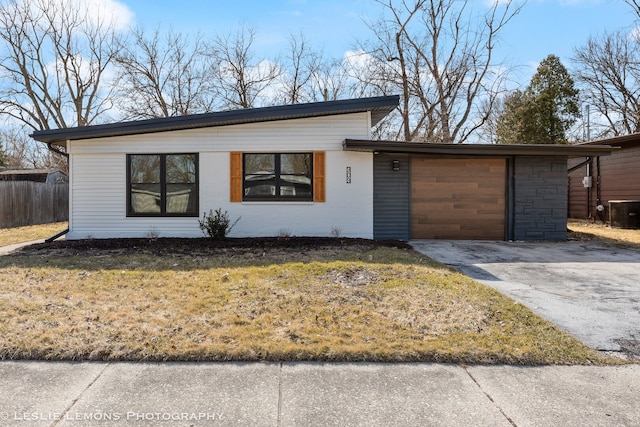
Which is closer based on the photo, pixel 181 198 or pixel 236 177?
pixel 236 177

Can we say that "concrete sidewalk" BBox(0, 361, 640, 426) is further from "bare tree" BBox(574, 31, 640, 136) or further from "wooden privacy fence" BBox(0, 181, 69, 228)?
"bare tree" BBox(574, 31, 640, 136)

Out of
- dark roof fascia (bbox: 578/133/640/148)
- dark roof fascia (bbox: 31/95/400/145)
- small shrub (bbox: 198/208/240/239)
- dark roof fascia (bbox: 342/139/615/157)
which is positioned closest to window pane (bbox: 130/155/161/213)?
dark roof fascia (bbox: 31/95/400/145)

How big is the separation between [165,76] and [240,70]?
4.92 metres

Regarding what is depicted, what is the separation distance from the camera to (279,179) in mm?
9078

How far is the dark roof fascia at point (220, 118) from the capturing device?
8.45 m

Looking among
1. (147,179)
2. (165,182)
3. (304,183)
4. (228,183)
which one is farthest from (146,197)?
(304,183)

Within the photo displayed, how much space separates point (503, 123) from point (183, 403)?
87.3 feet

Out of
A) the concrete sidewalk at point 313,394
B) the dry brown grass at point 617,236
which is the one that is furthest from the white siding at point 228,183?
the concrete sidewalk at point 313,394

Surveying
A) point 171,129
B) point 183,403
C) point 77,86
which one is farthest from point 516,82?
point 77,86

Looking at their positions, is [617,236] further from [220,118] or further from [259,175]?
[220,118]

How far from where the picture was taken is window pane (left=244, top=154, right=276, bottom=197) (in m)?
9.05

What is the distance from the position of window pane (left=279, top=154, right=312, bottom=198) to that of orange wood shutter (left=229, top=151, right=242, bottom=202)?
97 centimetres

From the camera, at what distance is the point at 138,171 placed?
9102 millimetres

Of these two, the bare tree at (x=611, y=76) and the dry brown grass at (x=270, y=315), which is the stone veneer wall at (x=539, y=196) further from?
the bare tree at (x=611, y=76)
